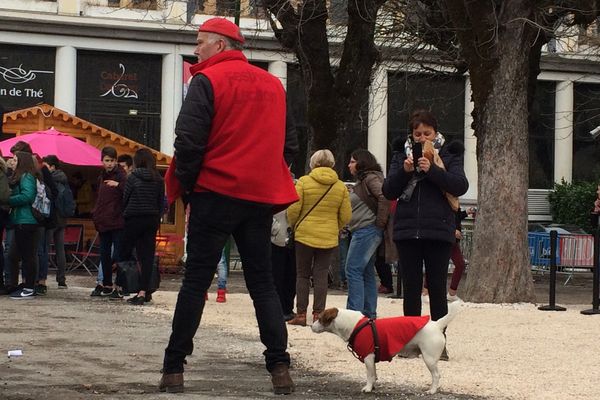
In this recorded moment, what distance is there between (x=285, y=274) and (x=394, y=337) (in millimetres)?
5247

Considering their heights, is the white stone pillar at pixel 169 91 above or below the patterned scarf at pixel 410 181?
above

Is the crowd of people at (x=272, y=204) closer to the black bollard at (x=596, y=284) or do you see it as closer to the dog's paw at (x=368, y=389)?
the dog's paw at (x=368, y=389)

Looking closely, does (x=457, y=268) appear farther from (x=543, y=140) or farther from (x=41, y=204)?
(x=543, y=140)

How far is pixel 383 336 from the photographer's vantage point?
8.33 m

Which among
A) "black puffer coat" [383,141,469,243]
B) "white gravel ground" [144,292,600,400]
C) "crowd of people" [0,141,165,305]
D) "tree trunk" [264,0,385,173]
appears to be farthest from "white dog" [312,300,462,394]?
"tree trunk" [264,0,385,173]

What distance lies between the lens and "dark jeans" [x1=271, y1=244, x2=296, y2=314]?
13.3 m

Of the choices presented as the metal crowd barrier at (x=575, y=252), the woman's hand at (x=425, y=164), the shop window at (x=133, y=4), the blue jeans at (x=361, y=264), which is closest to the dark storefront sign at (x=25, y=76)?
the shop window at (x=133, y=4)

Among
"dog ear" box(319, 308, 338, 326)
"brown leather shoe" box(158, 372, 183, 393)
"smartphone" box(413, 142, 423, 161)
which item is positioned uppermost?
"smartphone" box(413, 142, 423, 161)

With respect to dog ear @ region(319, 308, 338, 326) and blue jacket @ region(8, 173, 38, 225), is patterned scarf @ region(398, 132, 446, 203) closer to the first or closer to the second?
dog ear @ region(319, 308, 338, 326)

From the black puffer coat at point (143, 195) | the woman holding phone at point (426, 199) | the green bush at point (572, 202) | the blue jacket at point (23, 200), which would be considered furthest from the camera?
the green bush at point (572, 202)

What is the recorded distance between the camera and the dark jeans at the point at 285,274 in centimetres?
1327

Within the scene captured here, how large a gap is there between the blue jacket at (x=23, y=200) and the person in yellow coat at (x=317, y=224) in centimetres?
386

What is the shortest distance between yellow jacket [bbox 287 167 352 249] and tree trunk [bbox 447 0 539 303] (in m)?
4.18

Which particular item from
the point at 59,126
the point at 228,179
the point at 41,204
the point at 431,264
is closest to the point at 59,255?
the point at 41,204
